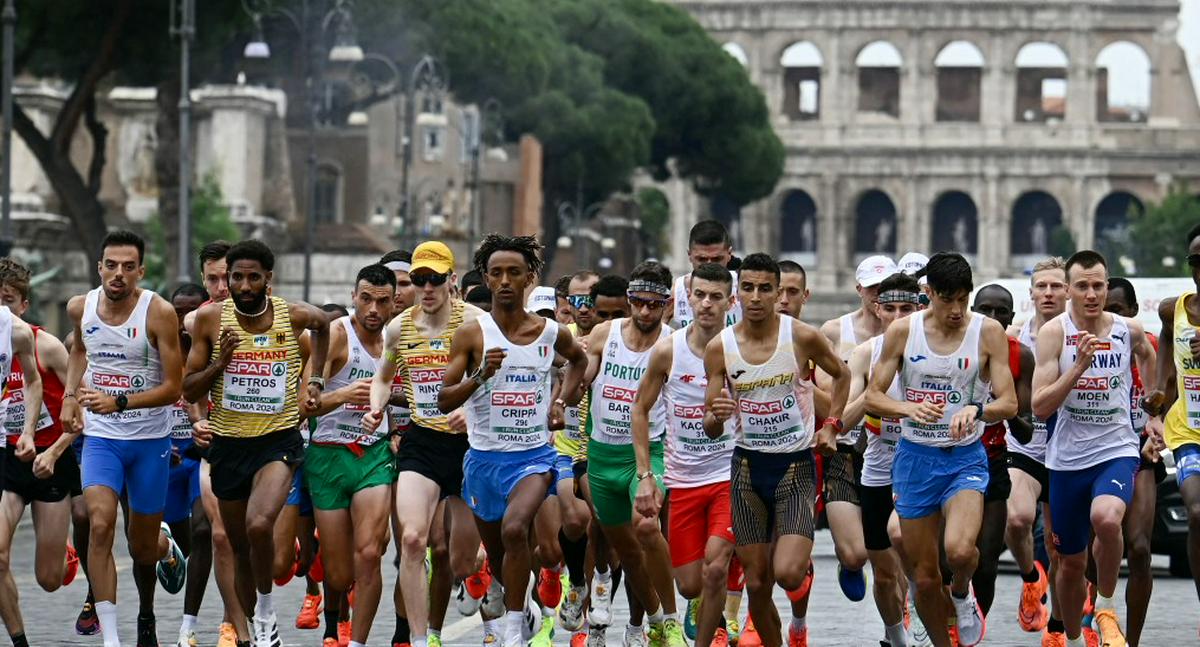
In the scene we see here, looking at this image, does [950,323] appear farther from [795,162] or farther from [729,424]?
[795,162]

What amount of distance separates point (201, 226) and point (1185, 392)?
124 feet

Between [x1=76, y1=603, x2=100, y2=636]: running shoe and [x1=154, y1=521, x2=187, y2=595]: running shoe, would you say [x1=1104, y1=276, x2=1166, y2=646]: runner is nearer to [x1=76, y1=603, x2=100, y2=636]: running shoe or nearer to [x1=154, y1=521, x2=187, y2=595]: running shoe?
[x1=154, y1=521, x2=187, y2=595]: running shoe

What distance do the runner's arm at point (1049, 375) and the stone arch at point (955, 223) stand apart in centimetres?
10438

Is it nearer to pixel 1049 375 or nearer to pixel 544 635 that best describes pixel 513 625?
pixel 544 635

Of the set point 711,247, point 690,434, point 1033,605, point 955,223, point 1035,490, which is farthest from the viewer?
point 955,223

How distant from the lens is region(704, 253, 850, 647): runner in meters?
11.6

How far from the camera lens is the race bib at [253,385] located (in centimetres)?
1250

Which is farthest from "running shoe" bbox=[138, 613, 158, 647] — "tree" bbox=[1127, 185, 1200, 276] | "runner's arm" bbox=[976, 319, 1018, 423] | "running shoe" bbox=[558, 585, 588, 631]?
"tree" bbox=[1127, 185, 1200, 276]

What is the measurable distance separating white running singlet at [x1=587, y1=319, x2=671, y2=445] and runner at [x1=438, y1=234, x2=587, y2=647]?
0.63 meters

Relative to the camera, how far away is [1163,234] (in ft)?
299

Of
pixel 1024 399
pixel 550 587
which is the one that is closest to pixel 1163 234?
pixel 550 587

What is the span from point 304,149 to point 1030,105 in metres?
63.7

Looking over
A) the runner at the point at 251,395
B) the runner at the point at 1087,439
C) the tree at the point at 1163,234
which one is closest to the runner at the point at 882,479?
the runner at the point at 1087,439

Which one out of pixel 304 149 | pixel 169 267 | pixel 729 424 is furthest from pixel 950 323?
pixel 304 149
